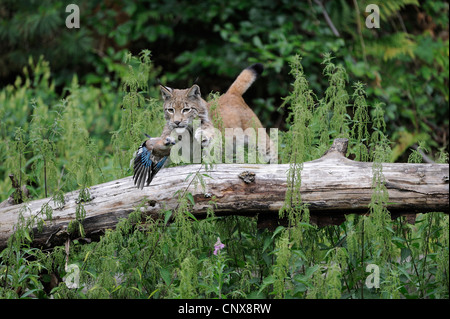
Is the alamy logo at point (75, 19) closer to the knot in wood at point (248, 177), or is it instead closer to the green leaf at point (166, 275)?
the knot in wood at point (248, 177)

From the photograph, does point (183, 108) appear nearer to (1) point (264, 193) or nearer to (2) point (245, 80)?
(2) point (245, 80)

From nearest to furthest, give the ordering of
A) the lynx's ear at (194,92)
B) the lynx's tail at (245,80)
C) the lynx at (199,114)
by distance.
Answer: the lynx at (199,114), the lynx's ear at (194,92), the lynx's tail at (245,80)

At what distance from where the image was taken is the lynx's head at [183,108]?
4414 mm

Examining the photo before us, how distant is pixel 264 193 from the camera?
3.45 meters

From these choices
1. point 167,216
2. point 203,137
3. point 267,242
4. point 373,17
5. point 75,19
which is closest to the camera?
point 167,216

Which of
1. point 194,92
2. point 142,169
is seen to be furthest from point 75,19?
point 142,169

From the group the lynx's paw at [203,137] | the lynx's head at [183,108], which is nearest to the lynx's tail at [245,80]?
the lynx's head at [183,108]

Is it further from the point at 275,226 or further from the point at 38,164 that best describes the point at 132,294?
the point at 38,164

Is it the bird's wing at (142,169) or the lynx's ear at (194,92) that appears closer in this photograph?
the bird's wing at (142,169)

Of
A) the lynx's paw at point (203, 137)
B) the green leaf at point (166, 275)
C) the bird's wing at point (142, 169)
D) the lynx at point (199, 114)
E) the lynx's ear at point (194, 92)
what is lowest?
the green leaf at point (166, 275)

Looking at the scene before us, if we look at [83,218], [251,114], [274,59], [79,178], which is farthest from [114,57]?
[83,218]

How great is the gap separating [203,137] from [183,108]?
44cm

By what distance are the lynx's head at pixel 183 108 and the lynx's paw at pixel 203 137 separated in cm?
18

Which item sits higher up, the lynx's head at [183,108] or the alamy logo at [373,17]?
the alamy logo at [373,17]
